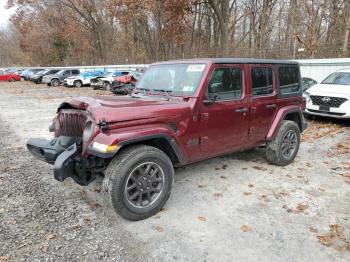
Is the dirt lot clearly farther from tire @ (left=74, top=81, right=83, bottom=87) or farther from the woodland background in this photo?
tire @ (left=74, top=81, right=83, bottom=87)

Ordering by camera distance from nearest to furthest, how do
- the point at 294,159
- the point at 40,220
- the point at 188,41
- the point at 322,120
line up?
the point at 40,220
the point at 294,159
the point at 322,120
the point at 188,41

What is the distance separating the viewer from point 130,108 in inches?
146

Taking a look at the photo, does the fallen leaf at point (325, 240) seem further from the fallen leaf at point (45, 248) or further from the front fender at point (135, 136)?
the fallen leaf at point (45, 248)

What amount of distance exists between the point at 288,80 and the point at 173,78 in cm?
241

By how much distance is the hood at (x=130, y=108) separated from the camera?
3529mm

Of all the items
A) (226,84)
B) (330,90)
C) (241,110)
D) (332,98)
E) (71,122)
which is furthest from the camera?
(330,90)

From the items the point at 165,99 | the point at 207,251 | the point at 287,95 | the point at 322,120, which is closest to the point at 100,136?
the point at 165,99

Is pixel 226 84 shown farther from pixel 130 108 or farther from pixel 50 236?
pixel 50 236

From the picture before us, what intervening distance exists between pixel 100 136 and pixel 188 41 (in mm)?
30138

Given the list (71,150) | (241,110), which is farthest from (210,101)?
(71,150)

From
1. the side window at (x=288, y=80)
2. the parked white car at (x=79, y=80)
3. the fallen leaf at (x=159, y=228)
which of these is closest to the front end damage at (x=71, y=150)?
the fallen leaf at (x=159, y=228)

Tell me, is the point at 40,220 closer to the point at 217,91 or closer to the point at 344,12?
the point at 217,91

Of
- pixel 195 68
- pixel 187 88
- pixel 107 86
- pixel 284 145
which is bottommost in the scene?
pixel 284 145

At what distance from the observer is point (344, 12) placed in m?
18.5
